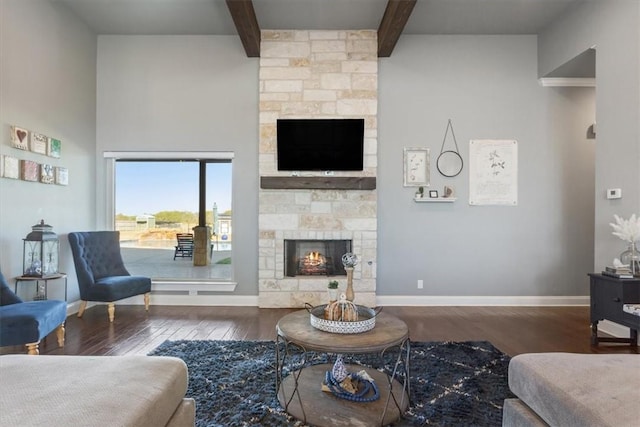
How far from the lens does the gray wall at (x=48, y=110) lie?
10.8ft

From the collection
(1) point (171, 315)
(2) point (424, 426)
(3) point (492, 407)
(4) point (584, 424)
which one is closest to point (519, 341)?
(3) point (492, 407)

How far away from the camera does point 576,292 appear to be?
462 cm

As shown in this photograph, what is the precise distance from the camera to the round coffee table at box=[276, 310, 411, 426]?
6.11 ft

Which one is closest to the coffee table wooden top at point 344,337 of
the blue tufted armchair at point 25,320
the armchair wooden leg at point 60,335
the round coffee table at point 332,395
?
the round coffee table at point 332,395

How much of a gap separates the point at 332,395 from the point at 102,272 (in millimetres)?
3485

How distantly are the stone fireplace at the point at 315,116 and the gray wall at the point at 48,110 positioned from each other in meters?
2.29

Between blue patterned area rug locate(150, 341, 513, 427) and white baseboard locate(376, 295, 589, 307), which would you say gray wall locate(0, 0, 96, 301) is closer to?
blue patterned area rug locate(150, 341, 513, 427)

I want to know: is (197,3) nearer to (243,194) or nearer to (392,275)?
(243,194)

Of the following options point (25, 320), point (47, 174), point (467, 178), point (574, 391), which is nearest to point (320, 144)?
point (467, 178)

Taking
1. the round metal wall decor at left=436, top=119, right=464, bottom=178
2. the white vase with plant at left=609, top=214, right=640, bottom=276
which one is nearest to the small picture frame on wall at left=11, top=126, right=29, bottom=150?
the round metal wall decor at left=436, top=119, right=464, bottom=178

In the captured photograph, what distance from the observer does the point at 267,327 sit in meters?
3.71

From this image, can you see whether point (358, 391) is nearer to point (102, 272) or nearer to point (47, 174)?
point (102, 272)

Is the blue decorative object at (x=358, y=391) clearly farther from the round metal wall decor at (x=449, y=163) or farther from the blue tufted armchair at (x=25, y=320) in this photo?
the round metal wall decor at (x=449, y=163)

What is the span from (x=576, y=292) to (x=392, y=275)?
251cm
